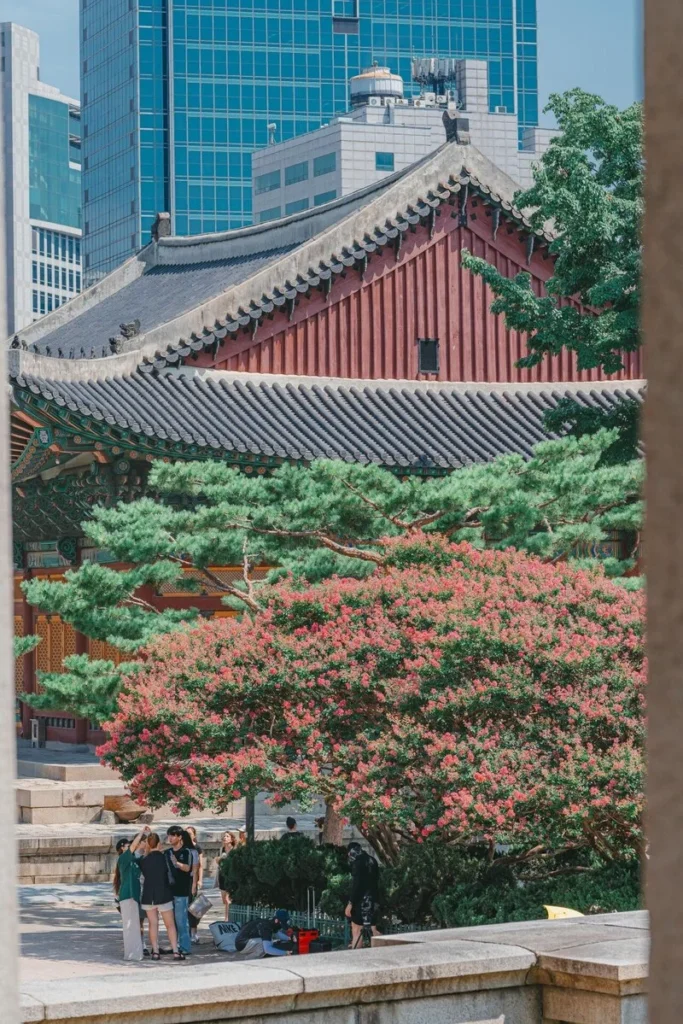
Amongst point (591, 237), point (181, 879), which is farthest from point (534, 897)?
point (591, 237)

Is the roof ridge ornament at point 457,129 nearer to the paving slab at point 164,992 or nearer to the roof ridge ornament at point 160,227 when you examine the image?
the roof ridge ornament at point 160,227

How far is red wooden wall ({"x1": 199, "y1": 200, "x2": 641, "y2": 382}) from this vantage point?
28.9 m

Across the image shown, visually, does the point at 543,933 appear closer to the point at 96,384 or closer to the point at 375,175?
the point at 96,384

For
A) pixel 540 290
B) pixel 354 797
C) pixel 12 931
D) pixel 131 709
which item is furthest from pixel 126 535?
pixel 12 931

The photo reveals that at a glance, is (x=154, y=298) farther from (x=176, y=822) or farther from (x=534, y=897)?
(x=534, y=897)

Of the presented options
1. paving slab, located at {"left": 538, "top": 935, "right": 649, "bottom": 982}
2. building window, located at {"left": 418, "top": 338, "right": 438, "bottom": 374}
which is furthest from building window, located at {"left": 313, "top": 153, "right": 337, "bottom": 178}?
paving slab, located at {"left": 538, "top": 935, "right": 649, "bottom": 982}

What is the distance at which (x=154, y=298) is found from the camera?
36.7m

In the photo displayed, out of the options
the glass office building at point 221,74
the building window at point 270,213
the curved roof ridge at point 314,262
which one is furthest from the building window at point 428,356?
the glass office building at point 221,74

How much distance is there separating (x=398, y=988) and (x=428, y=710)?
5738 mm

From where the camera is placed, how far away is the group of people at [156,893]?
14969 millimetres

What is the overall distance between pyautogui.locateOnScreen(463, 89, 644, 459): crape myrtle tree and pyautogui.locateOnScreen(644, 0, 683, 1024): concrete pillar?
59.9ft

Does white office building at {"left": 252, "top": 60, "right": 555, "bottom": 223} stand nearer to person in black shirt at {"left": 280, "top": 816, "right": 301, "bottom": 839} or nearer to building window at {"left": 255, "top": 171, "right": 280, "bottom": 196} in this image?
building window at {"left": 255, "top": 171, "right": 280, "bottom": 196}

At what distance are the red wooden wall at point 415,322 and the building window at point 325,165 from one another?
254 feet

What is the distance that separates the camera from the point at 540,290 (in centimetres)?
3019
